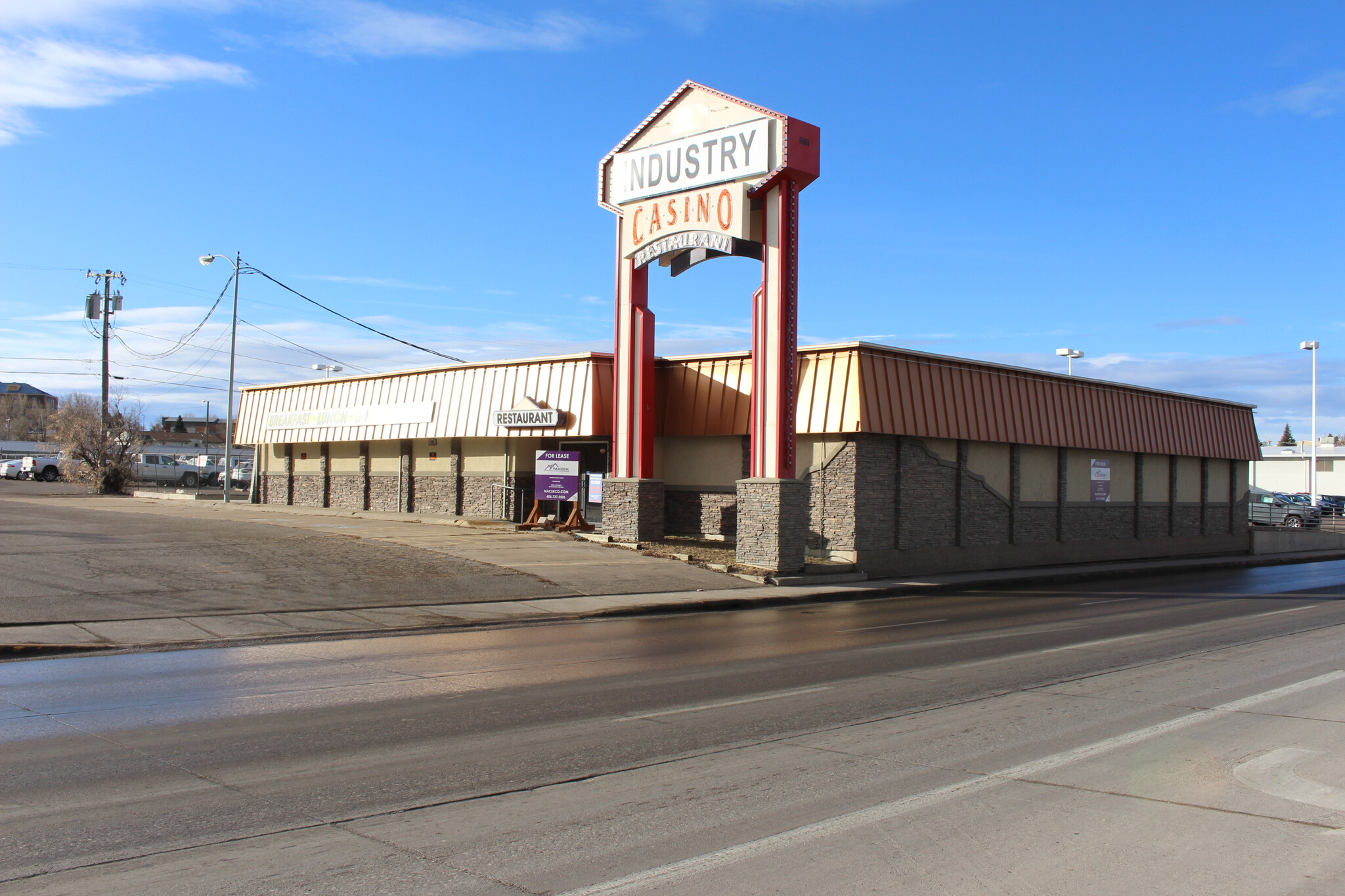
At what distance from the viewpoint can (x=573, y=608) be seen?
1656 centimetres

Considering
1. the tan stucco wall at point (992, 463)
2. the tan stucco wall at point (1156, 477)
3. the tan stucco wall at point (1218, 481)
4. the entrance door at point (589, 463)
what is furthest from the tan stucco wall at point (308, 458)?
the tan stucco wall at point (1218, 481)

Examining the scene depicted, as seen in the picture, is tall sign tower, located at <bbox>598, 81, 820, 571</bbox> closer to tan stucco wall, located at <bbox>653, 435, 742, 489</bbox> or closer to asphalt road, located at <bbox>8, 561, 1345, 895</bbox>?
tan stucco wall, located at <bbox>653, 435, 742, 489</bbox>

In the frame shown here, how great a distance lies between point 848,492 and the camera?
23.9 m

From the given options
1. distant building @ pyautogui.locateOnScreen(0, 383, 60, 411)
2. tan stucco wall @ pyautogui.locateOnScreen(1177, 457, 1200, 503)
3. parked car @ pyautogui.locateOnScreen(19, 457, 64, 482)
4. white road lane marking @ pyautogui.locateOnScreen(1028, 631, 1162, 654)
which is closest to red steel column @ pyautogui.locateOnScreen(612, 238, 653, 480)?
white road lane marking @ pyautogui.locateOnScreen(1028, 631, 1162, 654)

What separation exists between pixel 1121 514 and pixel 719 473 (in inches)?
569

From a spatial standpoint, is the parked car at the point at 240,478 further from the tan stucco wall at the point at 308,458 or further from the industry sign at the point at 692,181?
the industry sign at the point at 692,181

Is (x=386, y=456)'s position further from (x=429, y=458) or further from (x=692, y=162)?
(x=692, y=162)

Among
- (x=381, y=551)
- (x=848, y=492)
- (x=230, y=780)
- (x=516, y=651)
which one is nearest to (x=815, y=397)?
(x=848, y=492)

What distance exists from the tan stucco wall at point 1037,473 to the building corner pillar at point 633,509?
1046cm

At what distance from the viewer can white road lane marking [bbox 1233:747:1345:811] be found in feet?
21.1

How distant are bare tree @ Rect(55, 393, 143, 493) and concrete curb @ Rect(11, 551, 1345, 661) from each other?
1554 inches

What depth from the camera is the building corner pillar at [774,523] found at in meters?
21.7

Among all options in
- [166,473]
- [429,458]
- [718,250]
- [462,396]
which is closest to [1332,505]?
[429,458]

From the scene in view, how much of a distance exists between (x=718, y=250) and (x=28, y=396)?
159 m
